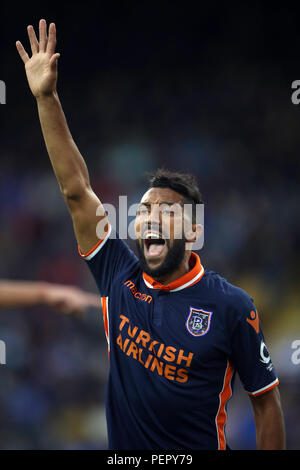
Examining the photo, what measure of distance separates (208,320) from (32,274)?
17.6 feet

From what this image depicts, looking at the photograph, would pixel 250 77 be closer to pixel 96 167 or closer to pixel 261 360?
pixel 96 167

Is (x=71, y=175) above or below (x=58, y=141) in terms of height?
below

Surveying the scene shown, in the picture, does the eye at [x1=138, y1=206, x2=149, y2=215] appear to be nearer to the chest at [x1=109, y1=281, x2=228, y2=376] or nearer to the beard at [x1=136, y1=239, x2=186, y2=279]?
the beard at [x1=136, y1=239, x2=186, y2=279]

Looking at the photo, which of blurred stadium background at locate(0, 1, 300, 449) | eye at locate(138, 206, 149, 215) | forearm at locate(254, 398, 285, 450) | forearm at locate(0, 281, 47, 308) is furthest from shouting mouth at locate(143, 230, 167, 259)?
blurred stadium background at locate(0, 1, 300, 449)

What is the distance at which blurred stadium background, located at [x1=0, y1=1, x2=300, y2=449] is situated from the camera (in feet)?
22.4

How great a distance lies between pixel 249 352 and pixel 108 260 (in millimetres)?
844

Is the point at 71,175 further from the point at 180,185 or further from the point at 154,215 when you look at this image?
the point at 180,185

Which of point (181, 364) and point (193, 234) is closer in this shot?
point (181, 364)

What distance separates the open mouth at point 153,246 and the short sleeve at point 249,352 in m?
0.44

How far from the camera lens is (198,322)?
2.52 metres

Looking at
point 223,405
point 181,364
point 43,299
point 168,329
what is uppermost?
point 43,299

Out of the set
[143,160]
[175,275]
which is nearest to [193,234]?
[175,275]

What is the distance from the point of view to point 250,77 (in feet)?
27.1

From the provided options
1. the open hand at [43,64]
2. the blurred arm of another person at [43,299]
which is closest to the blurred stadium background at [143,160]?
the blurred arm of another person at [43,299]
